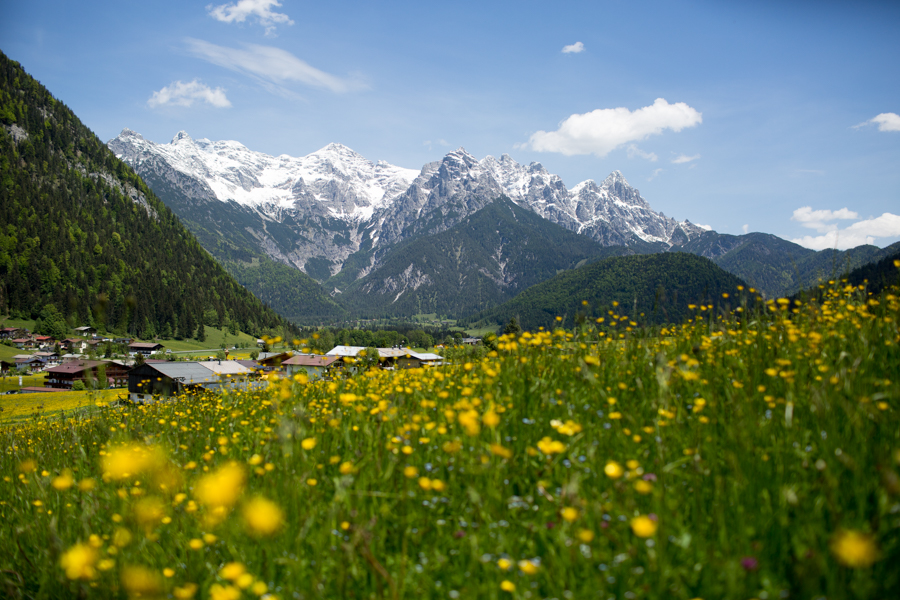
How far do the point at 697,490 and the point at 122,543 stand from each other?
4333 mm

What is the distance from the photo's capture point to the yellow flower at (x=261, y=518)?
279 centimetres

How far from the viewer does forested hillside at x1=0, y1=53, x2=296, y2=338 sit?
142 metres

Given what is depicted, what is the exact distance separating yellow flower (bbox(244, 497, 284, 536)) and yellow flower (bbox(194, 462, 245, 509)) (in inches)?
11.6

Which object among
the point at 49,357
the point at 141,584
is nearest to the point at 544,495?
the point at 141,584

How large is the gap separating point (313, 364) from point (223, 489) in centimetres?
567

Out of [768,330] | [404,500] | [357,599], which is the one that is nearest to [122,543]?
[357,599]

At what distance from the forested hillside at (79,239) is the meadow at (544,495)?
14263 centimetres

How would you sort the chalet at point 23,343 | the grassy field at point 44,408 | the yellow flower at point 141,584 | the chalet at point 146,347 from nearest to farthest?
the yellow flower at point 141,584
the grassy field at point 44,408
the chalet at point 23,343
the chalet at point 146,347

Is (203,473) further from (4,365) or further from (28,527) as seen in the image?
(4,365)

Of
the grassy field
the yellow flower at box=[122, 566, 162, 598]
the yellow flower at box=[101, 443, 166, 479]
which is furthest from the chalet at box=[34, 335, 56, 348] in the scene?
the yellow flower at box=[122, 566, 162, 598]

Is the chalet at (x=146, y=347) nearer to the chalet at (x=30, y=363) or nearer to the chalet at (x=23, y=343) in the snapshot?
the chalet at (x=30, y=363)

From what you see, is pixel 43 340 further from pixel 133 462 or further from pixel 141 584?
pixel 141 584

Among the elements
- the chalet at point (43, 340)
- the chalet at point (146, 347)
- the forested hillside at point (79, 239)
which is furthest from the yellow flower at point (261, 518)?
the chalet at point (43, 340)

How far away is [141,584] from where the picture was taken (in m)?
3.03
